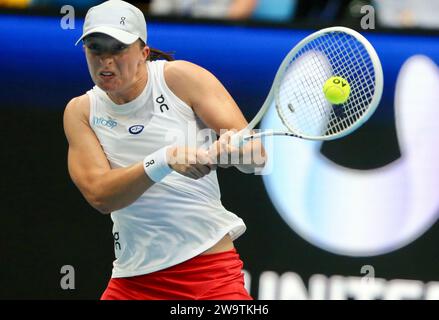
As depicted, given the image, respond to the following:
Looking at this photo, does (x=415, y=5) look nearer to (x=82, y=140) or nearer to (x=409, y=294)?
(x=409, y=294)

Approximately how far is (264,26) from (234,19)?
17cm

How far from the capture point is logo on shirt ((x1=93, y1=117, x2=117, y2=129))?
4258 mm

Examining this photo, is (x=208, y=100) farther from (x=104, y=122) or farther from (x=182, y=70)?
(x=104, y=122)

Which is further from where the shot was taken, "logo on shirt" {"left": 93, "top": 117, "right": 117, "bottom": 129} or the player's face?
"logo on shirt" {"left": 93, "top": 117, "right": 117, "bottom": 129}

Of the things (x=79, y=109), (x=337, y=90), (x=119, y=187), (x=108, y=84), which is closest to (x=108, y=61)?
(x=108, y=84)

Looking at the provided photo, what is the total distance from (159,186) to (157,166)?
0.33 m

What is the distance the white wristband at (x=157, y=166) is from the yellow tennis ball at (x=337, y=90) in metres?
0.66

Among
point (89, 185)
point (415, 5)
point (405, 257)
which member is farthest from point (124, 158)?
point (415, 5)

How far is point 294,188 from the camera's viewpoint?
5.96m

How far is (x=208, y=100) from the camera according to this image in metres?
4.13

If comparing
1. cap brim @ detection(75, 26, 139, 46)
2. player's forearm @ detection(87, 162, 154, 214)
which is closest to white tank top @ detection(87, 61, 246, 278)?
player's forearm @ detection(87, 162, 154, 214)

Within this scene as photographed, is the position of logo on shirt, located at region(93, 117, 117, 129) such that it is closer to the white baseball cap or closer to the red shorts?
the white baseball cap

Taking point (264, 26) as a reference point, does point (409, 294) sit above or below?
below

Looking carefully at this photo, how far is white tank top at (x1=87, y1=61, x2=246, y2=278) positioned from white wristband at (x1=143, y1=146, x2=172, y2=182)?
0.27m
